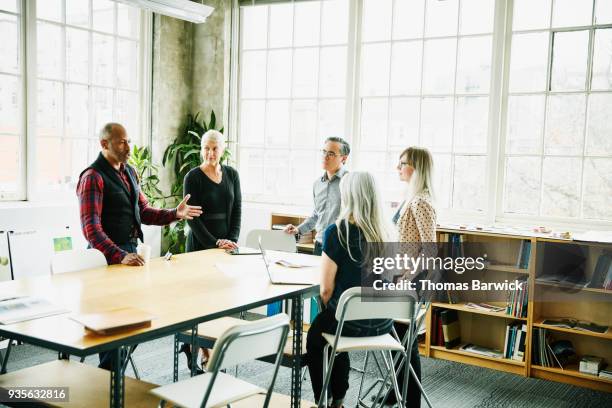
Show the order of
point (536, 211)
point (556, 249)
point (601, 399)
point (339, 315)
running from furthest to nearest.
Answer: point (536, 211), point (556, 249), point (601, 399), point (339, 315)

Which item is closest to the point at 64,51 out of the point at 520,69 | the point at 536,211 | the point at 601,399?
the point at 520,69

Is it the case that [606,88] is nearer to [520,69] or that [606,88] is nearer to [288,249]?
[520,69]

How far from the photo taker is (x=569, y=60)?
536cm

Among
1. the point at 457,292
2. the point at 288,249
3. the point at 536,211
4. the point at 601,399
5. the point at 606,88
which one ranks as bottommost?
the point at 601,399

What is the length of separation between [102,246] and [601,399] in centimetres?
369

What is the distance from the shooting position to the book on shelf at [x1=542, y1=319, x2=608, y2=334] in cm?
494

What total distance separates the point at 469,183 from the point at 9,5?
4.41 m

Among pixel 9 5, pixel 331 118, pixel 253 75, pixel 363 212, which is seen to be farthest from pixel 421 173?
pixel 9 5

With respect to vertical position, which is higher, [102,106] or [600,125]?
[102,106]

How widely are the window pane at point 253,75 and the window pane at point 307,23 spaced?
48 cm

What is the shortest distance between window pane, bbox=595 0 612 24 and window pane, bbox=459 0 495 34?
0.86 m

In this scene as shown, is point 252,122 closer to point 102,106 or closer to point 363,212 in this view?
point 102,106

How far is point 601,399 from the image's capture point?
183 inches

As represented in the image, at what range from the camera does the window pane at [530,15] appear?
544cm
